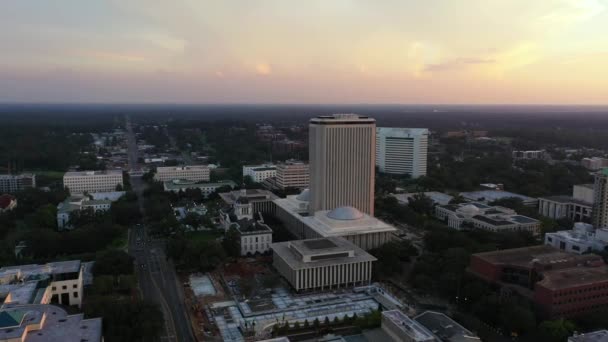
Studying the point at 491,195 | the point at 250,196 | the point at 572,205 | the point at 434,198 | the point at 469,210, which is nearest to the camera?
the point at 469,210

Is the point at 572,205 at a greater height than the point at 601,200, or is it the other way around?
the point at 601,200

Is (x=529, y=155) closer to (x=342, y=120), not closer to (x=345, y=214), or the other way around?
(x=342, y=120)

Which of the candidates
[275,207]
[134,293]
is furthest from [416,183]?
[134,293]

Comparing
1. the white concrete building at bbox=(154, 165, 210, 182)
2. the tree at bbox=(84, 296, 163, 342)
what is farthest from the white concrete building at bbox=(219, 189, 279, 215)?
the tree at bbox=(84, 296, 163, 342)

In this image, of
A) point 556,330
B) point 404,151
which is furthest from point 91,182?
point 556,330

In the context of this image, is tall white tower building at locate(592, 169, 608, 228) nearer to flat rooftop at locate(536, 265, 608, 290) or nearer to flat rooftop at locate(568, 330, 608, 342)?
flat rooftop at locate(536, 265, 608, 290)
